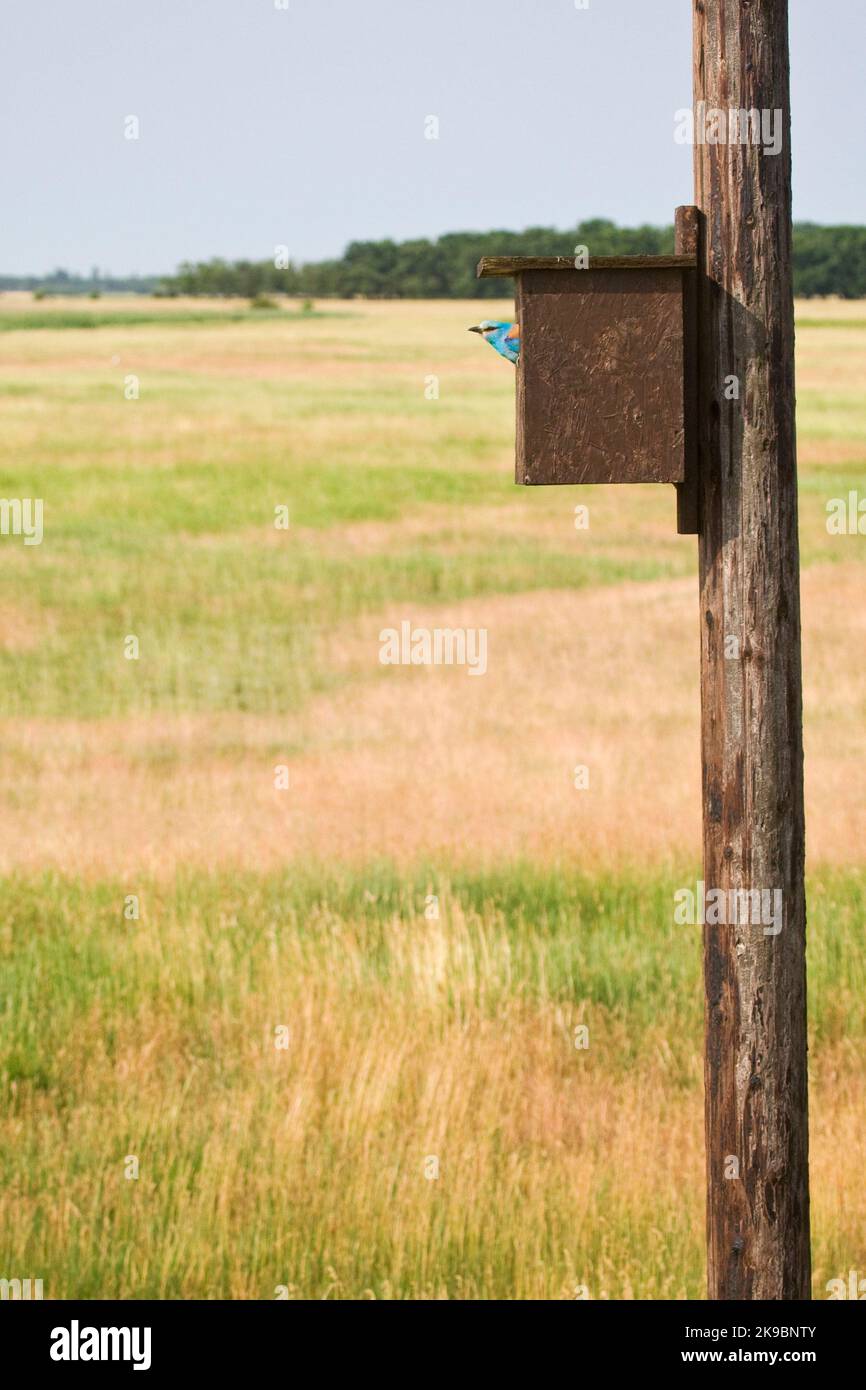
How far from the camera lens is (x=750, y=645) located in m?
4.36

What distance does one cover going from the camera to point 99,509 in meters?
30.9

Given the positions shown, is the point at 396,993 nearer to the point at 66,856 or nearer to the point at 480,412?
the point at 66,856

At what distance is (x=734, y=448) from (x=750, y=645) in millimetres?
468

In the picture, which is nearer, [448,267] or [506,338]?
[506,338]

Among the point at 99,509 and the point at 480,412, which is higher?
the point at 480,412

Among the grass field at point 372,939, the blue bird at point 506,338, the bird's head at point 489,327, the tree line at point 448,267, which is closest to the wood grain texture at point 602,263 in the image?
the blue bird at point 506,338

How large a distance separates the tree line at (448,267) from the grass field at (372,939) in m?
37.2

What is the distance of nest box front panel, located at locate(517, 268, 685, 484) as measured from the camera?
4.32 metres

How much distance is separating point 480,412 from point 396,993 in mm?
40130

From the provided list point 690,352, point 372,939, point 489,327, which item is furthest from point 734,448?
point 372,939

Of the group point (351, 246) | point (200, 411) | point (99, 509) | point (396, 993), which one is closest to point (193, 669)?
point (396, 993)

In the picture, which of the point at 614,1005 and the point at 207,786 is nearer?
the point at 614,1005

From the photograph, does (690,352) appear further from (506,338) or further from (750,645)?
(750,645)

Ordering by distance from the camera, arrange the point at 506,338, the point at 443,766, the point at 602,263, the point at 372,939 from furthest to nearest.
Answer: the point at 443,766, the point at 372,939, the point at 506,338, the point at 602,263
